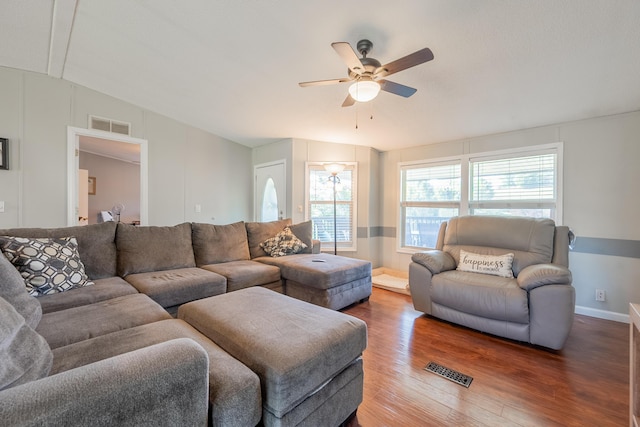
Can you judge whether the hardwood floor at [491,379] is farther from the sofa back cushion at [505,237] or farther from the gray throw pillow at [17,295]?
the gray throw pillow at [17,295]

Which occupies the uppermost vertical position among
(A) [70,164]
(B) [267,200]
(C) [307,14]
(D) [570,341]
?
(C) [307,14]

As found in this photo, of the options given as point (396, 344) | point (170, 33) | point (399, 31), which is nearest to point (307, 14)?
point (399, 31)

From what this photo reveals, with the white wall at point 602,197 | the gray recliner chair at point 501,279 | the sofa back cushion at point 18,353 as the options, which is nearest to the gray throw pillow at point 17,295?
the sofa back cushion at point 18,353

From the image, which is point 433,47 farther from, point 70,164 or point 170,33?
A: point 70,164

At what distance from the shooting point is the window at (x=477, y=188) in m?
3.36

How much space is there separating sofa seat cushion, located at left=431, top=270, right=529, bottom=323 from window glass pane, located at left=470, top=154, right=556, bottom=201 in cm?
151

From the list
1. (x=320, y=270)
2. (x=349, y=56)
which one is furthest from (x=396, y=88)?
(x=320, y=270)

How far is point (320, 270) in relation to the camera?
2898 mm

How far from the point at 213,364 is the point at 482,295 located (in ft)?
7.53

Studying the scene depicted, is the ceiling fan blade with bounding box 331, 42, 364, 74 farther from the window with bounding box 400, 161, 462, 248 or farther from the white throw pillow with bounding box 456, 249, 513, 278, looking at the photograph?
the window with bounding box 400, 161, 462, 248

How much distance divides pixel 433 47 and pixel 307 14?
104 centimetres

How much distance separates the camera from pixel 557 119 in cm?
315

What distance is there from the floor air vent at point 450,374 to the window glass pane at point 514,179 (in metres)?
2.63

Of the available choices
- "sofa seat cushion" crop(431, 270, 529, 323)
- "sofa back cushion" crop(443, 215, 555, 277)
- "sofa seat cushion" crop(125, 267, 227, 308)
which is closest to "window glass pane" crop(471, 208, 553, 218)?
"sofa back cushion" crop(443, 215, 555, 277)
